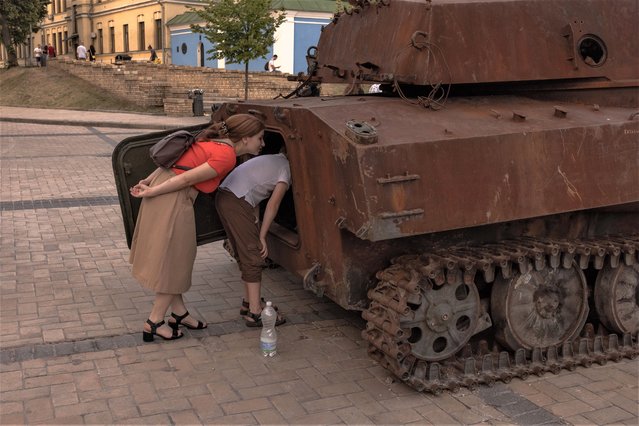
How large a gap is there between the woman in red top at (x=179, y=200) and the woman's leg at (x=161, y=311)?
75mm

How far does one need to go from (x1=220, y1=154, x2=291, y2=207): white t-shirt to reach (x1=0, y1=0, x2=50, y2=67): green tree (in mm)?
36184

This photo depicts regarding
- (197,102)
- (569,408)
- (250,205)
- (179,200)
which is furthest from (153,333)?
(197,102)

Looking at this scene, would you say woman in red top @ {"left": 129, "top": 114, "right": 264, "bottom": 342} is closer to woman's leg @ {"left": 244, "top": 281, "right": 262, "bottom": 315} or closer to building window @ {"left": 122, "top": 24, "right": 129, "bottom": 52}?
woman's leg @ {"left": 244, "top": 281, "right": 262, "bottom": 315}

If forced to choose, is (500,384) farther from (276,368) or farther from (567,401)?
(276,368)

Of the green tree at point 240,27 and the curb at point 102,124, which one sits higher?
the green tree at point 240,27

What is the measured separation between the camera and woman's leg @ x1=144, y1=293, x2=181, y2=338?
5.27 metres

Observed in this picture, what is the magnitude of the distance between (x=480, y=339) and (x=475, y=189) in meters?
1.26

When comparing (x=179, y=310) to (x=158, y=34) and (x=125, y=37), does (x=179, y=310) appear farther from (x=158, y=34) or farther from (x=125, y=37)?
(x=125, y=37)

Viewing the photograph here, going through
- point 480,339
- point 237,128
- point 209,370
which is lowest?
point 209,370

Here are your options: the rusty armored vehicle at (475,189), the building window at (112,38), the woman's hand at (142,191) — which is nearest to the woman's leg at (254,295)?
the rusty armored vehicle at (475,189)

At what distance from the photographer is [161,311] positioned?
531 cm

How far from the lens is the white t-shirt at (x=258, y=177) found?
530 cm

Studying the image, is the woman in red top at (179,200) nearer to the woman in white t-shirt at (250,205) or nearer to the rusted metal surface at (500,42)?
the woman in white t-shirt at (250,205)

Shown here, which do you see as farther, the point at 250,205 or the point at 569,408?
the point at 250,205
